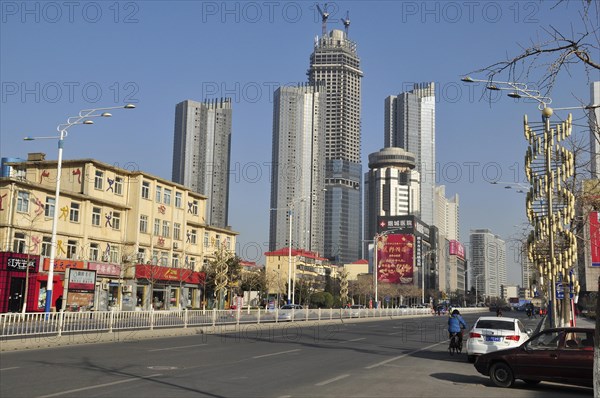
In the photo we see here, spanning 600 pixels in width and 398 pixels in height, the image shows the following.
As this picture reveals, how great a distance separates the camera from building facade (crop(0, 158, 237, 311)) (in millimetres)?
45844

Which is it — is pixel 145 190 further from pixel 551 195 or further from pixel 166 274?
pixel 551 195

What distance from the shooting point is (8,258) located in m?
42.6

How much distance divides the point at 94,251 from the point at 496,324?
42.3 m

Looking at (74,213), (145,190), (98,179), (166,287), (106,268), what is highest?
(98,179)

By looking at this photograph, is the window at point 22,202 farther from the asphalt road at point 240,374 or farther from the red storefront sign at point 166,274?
the asphalt road at point 240,374

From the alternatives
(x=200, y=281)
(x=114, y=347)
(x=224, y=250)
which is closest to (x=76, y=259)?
(x=200, y=281)

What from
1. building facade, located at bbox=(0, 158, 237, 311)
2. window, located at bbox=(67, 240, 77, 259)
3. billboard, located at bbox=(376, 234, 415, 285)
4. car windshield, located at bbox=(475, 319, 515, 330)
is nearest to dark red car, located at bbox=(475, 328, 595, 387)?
car windshield, located at bbox=(475, 319, 515, 330)

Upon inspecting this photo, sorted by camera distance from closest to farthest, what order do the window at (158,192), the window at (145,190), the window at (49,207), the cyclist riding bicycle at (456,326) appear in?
the cyclist riding bicycle at (456,326), the window at (49,207), the window at (145,190), the window at (158,192)

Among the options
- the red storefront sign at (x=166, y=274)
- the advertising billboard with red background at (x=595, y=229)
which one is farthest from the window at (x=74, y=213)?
the advertising billboard with red background at (x=595, y=229)

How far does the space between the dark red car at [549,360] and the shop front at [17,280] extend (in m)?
36.3

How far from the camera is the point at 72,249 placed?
51.5 m

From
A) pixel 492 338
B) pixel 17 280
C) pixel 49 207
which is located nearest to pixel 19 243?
pixel 17 280

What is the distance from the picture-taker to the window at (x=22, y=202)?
151 feet

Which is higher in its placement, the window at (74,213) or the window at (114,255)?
the window at (74,213)
